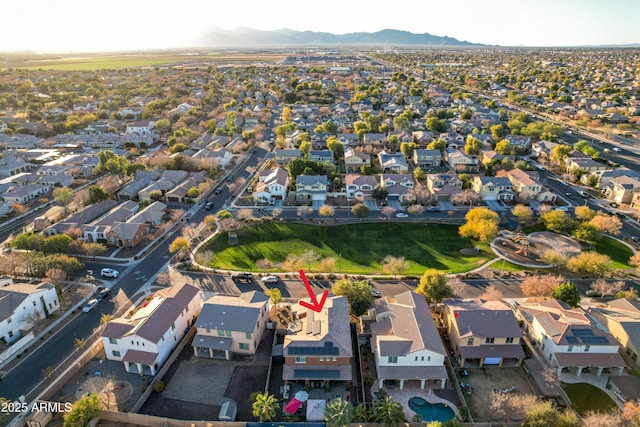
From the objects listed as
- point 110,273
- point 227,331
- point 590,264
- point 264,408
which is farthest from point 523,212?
point 110,273

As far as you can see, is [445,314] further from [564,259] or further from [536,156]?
[536,156]

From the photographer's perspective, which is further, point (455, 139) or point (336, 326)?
point (455, 139)

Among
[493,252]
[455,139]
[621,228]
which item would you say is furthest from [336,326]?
[455,139]

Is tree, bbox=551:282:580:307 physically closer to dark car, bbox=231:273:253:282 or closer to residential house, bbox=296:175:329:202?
dark car, bbox=231:273:253:282

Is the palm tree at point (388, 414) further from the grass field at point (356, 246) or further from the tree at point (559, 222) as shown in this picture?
the tree at point (559, 222)

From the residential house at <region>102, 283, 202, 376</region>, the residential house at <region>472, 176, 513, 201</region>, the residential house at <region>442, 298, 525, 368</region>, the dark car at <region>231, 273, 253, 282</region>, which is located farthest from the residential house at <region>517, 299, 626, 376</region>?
the residential house at <region>472, 176, 513, 201</region>

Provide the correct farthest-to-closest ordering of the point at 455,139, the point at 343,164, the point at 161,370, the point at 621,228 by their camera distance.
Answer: the point at 455,139, the point at 343,164, the point at 621,228, the point at 161,370
